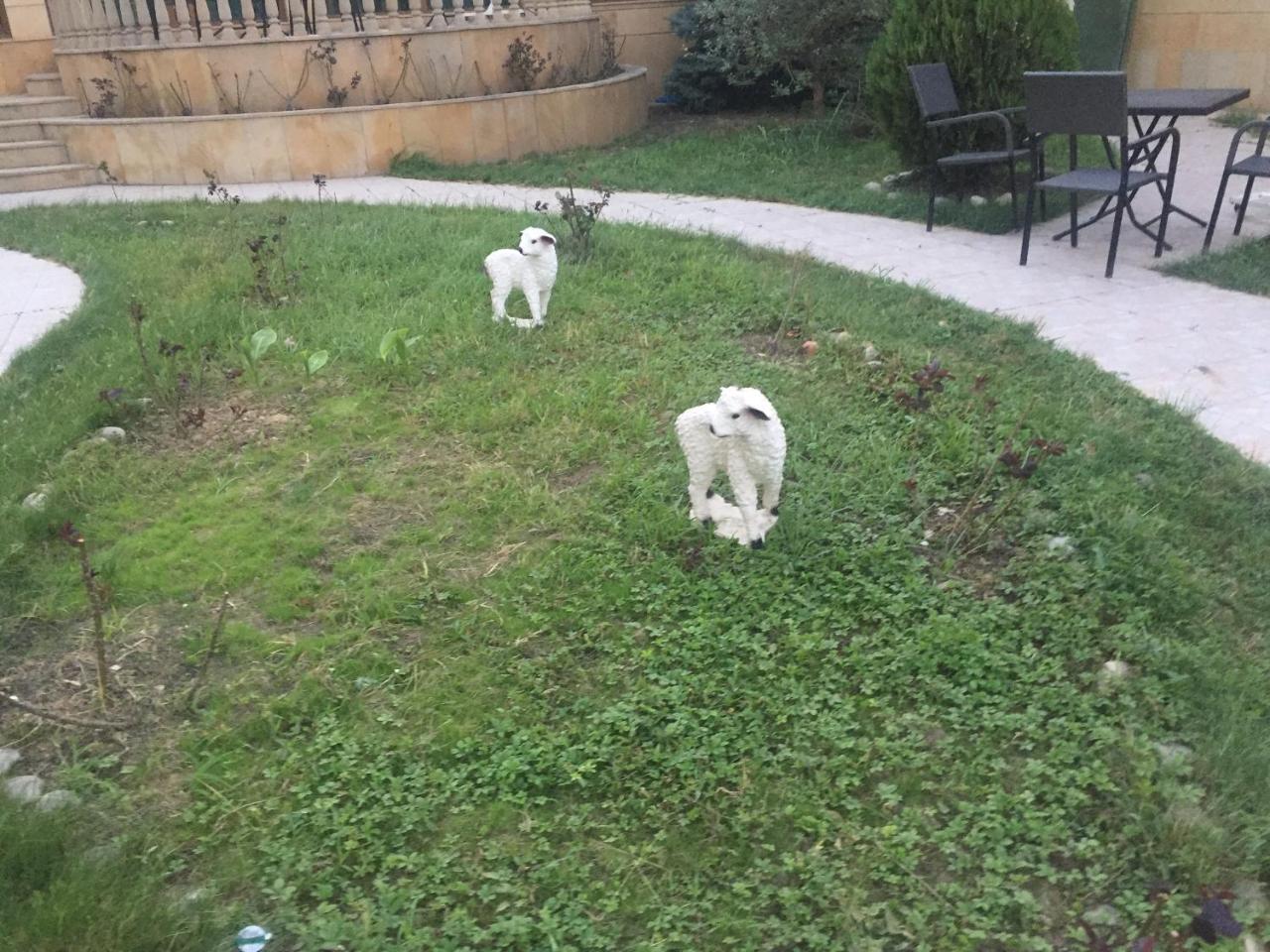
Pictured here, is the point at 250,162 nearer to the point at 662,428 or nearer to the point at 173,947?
the point at 662,428

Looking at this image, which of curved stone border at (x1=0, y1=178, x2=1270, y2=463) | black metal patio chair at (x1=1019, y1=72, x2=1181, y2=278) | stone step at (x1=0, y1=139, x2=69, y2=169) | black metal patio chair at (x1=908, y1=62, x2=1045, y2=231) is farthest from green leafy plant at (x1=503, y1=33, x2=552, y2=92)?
black metal patio chair at (x1=1019, y1=72, x2=1181, y2=278)

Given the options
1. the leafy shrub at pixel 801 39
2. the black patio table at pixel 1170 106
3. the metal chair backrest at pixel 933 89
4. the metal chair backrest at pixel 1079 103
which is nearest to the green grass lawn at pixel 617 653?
the metal chair backrest at pixel 1079 103

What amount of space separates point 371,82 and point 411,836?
9109mm

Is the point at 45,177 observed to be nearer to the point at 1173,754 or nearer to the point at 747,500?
the point at 747,500

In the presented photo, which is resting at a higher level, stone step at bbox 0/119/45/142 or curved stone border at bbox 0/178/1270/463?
stone step at bbox 0/119/45/142

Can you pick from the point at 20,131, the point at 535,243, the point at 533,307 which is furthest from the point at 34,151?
the point at 535,243

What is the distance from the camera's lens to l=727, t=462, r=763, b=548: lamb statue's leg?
3.20 m

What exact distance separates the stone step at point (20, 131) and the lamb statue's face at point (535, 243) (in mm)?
7673

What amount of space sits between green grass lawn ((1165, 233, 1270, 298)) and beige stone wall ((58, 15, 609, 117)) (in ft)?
22.8

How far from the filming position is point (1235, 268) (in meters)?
5.80

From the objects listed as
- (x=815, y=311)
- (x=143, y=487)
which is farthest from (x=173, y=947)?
(x=815, y=311)

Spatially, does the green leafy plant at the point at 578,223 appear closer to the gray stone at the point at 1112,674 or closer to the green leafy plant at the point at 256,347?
the green leafy plant at the point at 256,347

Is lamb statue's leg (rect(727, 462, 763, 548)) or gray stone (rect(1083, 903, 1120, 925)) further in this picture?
lamb statue's leg (rect(727, 462, 763, 548))

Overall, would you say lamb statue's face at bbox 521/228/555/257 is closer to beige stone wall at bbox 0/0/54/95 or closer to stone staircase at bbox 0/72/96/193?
stone staircase at bbox 0/72/96/193
